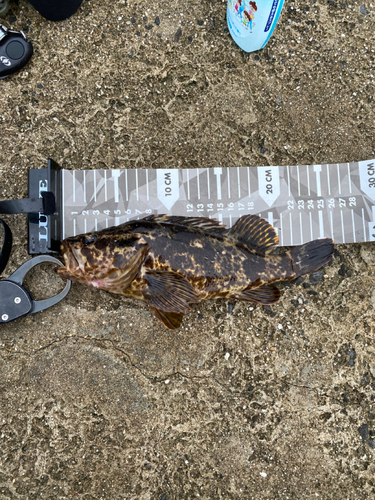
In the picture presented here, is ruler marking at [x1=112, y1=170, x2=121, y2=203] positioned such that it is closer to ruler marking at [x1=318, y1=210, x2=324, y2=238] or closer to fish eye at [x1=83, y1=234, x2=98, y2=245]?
fish eye at [x1=83, y1=234, x2=98, y2=245]

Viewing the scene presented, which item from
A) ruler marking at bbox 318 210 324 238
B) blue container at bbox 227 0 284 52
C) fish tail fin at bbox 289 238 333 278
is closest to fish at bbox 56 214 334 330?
fish tail fin at bbox 289 238 333 278

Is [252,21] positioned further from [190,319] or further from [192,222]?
[190,319]

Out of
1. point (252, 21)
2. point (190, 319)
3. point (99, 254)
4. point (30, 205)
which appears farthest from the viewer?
point (190, 319)

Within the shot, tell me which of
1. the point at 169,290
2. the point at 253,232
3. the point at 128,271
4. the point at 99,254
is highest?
the point at 253,232

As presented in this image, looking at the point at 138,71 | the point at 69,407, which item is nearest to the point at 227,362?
the point at 69,407

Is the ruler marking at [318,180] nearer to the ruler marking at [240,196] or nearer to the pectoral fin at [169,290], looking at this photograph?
the ruler marking at [240,196]

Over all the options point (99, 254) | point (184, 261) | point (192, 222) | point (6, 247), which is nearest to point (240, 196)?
point (192, 222)

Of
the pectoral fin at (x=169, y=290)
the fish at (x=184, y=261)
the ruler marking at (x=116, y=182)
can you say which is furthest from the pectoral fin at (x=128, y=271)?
the ruler marking at (x=116, y=182)
